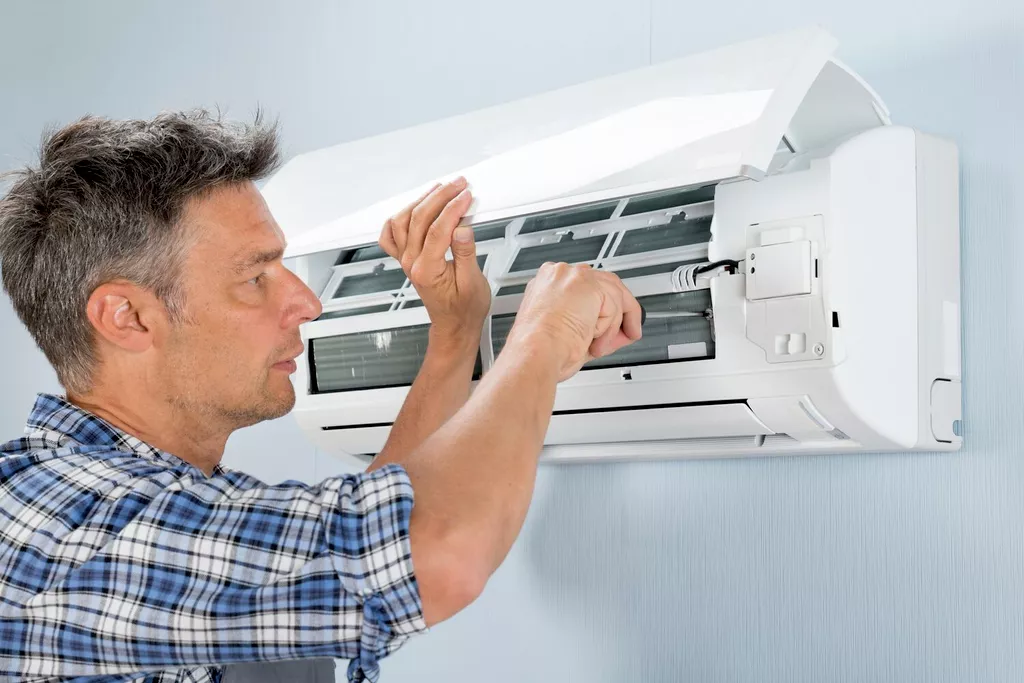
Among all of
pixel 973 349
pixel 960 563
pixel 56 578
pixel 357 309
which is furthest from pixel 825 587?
pixel 56 578

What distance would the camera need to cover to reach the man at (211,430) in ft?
2.83

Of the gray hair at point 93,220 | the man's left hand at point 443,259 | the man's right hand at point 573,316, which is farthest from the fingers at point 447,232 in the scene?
the gray hair at point 93,220

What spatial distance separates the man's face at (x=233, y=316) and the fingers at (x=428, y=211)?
0.13 m

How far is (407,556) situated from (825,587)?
2.23 feet

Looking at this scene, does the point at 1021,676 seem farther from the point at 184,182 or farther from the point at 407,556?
the point at 184,182

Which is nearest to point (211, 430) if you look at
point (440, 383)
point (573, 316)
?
point (440, 383)

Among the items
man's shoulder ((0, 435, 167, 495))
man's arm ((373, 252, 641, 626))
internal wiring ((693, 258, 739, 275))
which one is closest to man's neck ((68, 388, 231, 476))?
man's shoulder ((0, 435, 167, 495))

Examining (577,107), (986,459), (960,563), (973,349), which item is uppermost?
(577,107)

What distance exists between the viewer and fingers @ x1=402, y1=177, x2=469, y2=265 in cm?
124

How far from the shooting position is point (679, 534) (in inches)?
57.7

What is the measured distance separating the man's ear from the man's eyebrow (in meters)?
0.09

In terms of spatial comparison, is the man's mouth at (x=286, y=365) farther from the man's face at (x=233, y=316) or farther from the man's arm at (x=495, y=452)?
the man's arm at (x=495, y=452)

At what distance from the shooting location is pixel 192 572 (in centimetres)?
89

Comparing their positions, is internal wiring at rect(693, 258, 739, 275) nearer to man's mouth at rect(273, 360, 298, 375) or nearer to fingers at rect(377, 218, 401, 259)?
fingers at rect(377, 218, 401, 259)
